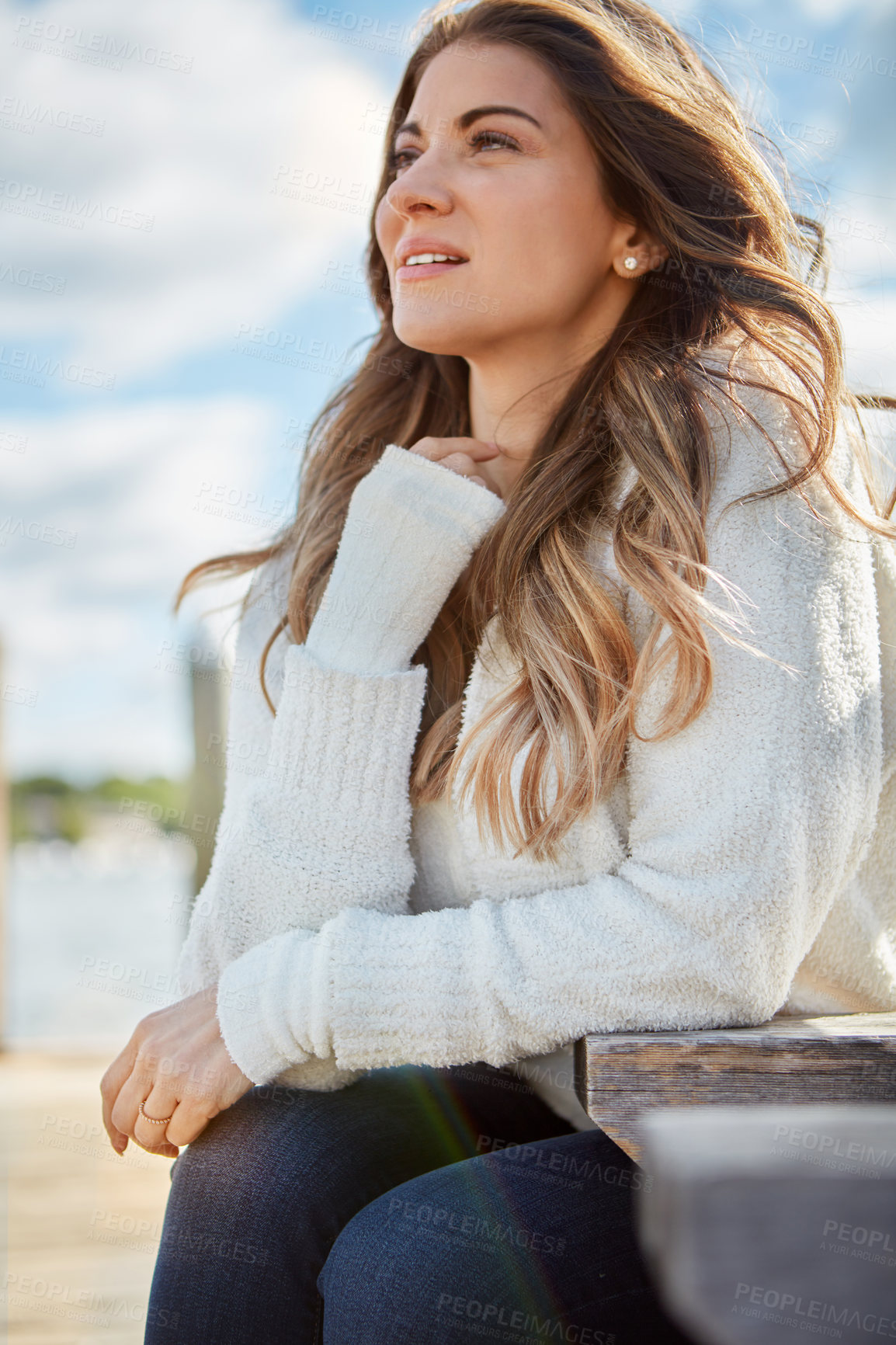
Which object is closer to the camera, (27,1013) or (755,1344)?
(755,1344)

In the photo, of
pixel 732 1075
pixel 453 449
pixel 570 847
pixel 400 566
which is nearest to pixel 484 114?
pixel 453 449

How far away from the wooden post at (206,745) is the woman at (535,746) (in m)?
1.50

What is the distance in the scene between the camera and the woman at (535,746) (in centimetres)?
101

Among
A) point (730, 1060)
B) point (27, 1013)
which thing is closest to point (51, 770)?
point (27, 1013)

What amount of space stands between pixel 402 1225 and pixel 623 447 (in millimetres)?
878

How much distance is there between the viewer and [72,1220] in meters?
2.67

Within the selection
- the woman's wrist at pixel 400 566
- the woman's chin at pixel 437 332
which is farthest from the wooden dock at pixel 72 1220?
the woman's chin at pixel 437 332

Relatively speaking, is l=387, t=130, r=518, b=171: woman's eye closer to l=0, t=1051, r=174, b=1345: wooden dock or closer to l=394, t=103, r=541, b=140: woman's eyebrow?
l=394, t=103, r=541, b=140: woman's eyebrow

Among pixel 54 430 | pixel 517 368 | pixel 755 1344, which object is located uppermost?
pixel 54 430

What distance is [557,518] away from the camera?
4.24 ft

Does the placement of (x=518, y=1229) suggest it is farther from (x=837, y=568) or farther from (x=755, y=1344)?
(x=837, y=568)

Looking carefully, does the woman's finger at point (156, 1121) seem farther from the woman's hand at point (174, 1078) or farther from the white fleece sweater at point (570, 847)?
the white fleece sweater at point (570, 847)

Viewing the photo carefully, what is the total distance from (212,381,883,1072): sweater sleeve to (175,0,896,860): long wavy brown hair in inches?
2.0

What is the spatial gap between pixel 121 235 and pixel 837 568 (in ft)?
8.89
